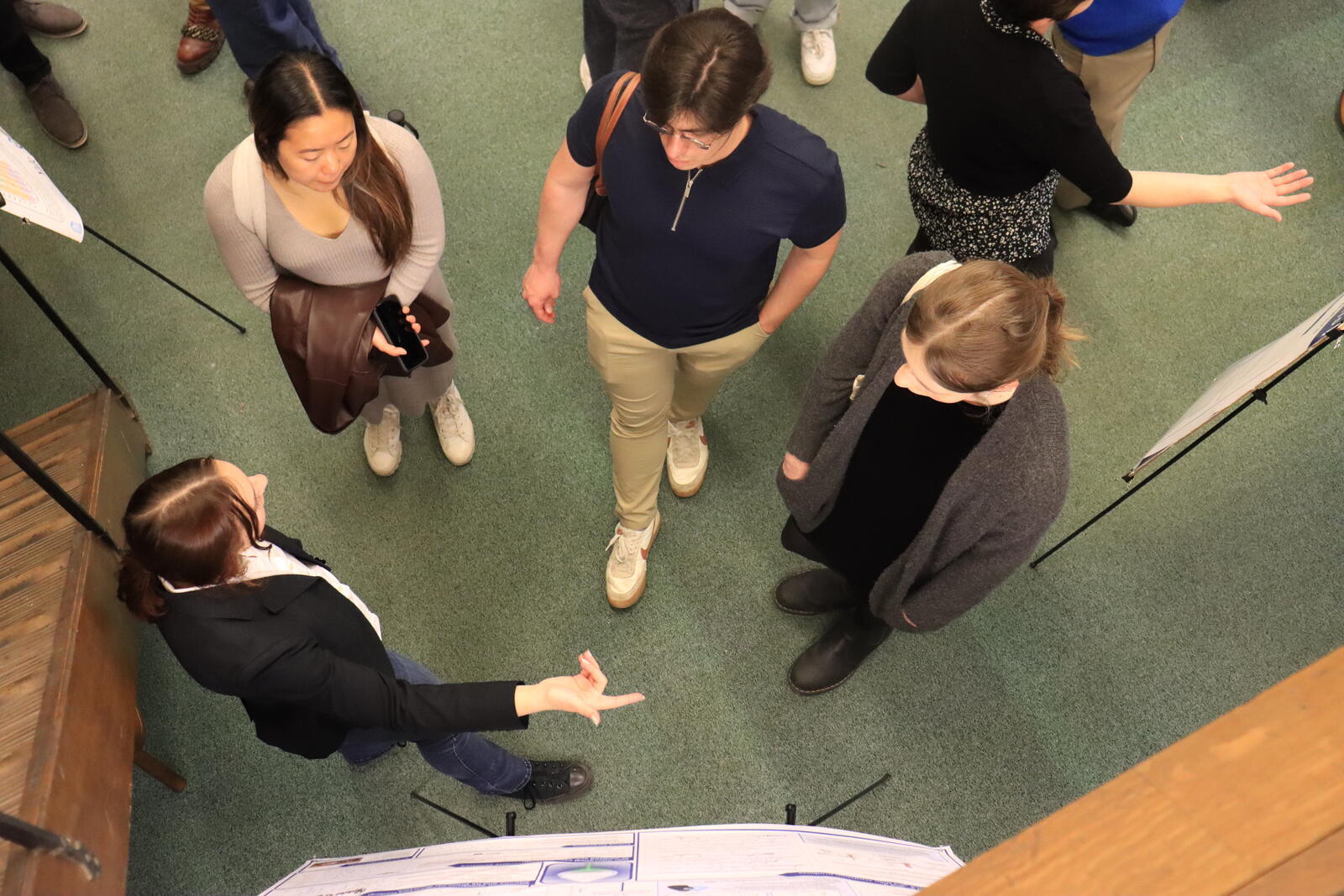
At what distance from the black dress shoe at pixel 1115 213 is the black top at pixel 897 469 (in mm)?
1950

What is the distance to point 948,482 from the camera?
164cm

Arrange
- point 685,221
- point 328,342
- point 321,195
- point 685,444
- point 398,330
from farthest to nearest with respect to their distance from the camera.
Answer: point 685,444
point 398,330
point 328,342
point 321,195
point 685,221

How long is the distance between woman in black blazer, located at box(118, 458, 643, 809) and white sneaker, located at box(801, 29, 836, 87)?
8.82 ft

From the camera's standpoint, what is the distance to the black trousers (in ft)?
7.02

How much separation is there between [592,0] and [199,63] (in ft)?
5.64

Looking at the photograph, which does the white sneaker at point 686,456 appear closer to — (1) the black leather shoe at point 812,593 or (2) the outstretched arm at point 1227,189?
(1) the black leather shoe at point 812,593

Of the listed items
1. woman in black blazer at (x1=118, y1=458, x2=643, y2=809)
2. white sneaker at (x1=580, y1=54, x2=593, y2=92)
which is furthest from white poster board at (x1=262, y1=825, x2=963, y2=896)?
white sneaker at (x1=580, y1=54, x2=593, y2=92)

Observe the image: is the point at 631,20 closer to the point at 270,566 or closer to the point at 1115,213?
the point at 270,566

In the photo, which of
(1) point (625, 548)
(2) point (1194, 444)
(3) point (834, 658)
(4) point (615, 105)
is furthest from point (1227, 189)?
(1) point (625, 548)

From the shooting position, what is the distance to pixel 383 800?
7.88 feet

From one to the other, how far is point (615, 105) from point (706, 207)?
0.86 ft

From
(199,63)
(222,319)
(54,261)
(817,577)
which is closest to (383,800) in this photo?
(817,577)

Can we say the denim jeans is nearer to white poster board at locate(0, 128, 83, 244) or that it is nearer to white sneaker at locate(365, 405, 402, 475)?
white sneaker at locate(365, 405, 402, 475)

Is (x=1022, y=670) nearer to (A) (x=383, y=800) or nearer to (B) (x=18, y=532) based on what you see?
(A) (x=383, y=800)
